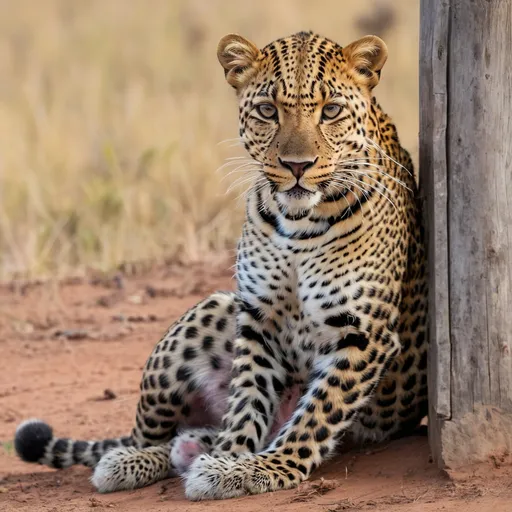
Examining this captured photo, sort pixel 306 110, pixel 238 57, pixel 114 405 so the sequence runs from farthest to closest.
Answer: pixel 114 405 → pixel 238 57 → pixel 306 110

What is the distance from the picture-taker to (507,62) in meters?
4.66

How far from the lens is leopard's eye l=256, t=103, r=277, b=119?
5168 mm

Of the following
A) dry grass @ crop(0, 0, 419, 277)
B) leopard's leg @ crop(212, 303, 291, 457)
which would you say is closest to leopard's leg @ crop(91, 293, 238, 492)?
leopard's leg @ crop(212, 303, 291, 457)

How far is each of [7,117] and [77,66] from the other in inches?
87.7

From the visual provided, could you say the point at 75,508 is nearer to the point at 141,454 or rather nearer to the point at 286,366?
the point at 141,454

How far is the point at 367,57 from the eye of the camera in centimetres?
525

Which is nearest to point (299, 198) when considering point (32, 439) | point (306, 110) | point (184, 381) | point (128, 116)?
point (306, 110)

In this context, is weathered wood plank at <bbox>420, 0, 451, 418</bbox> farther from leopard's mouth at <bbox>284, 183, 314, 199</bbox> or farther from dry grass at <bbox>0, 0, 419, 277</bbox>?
dry grass at <bbox>0, 0, 419, 277</bbox>

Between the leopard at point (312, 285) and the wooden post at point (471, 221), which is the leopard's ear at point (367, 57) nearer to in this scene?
the leopard at point (312, 285)

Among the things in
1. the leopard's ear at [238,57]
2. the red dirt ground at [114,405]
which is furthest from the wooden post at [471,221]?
the leopard's ear at [238,57]

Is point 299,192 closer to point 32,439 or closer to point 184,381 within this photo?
point 184,381

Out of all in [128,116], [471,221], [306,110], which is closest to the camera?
[471,221]

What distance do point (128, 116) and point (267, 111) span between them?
7.80 metres

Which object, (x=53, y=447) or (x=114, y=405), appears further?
(x=114, y=405)
